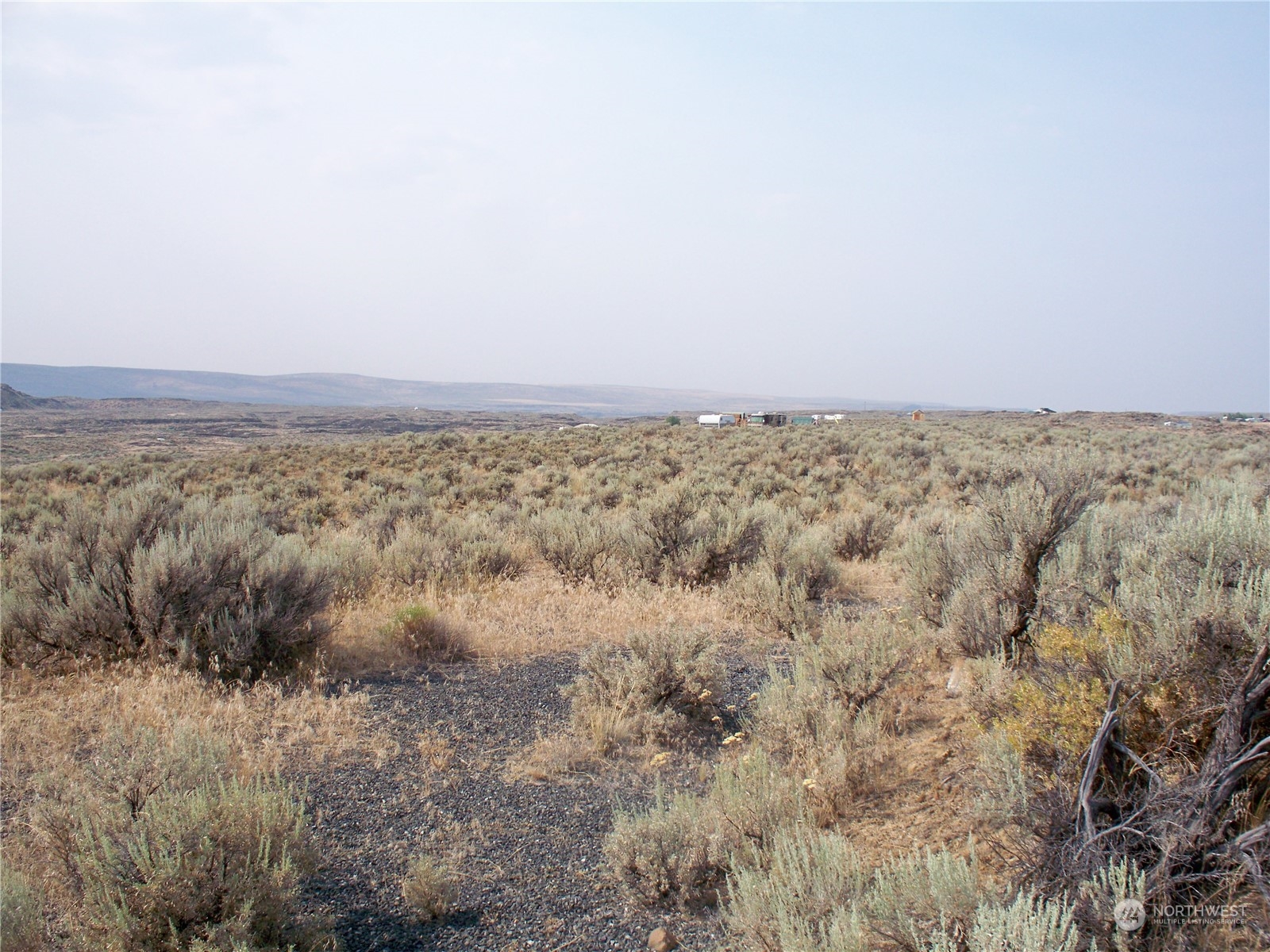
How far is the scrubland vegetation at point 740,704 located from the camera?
7.57 feet

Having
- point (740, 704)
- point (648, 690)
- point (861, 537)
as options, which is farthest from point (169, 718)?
point (861, 537)

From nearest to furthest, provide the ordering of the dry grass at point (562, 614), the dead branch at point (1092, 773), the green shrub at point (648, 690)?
the dead branch at point (1092, 773), the green shrub at point (648, 690), the dry grass at point (562, 614)

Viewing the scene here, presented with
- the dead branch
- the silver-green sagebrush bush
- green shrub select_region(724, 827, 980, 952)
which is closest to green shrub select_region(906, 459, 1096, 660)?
the dead branch

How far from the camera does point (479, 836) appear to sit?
3.46m

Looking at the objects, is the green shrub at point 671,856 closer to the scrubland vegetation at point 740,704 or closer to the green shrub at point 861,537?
the scrubland vegetation at point 740,704

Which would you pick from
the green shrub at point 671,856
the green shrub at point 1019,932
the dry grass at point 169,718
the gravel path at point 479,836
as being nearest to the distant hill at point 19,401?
the dry grass at point 169,718

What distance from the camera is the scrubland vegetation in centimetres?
231

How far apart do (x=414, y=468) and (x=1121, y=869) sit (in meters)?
21.3

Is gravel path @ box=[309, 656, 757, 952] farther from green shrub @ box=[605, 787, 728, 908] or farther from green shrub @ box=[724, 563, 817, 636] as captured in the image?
green shrub @ box=[724, 563, 817, 636]

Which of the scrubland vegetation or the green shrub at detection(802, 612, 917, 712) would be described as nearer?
the scrubland vegetation

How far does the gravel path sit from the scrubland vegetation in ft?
0.39

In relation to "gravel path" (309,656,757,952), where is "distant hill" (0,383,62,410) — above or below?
above

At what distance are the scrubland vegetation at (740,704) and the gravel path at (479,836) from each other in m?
0.12

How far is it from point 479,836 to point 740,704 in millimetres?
2164
